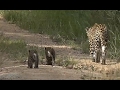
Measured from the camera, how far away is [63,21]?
57.2 feet

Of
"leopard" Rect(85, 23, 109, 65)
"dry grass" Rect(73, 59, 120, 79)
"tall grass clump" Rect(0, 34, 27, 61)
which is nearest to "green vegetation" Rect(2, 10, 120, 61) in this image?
"tall grass clump" Rect(0, 34, 27, 61)

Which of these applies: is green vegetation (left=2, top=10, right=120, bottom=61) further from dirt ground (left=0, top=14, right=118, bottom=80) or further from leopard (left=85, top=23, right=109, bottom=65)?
leopard (left=85, top=23, right=109, bottom=65)

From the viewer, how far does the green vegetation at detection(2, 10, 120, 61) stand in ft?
53.7

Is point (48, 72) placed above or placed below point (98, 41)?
below

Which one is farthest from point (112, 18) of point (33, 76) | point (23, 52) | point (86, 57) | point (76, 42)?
point (33, 76)

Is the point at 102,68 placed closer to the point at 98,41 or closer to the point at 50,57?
the point at 50,57

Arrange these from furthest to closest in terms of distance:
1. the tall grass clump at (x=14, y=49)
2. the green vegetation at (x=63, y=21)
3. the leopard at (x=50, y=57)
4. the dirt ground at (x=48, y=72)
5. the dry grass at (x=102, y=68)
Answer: the green vegetation at (x=63, y=21) < the tall grass clump at (x=14, y=49) < the leopard at (x=50, y=57) < the dry grass at (x=102, y=68) < the dirt ground at (x=48, y=72)

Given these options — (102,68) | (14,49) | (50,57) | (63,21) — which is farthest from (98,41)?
(63,21)

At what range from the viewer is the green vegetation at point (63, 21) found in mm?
16375

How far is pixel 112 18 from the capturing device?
1702 centimetres

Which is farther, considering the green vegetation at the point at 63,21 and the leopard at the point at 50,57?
the green vegetation at the point at 63,21

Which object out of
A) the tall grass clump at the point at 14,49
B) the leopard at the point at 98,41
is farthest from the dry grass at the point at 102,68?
the tall grass clump at the point at 14,49

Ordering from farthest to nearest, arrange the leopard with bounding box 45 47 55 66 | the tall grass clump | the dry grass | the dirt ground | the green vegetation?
the green vegetation → the tall grass clump → the leopard with bounding box 45 47 55 66 → the dry grass → the dirt ground

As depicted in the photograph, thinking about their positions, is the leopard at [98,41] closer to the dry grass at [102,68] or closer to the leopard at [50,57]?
the dry grass at [102,68]
